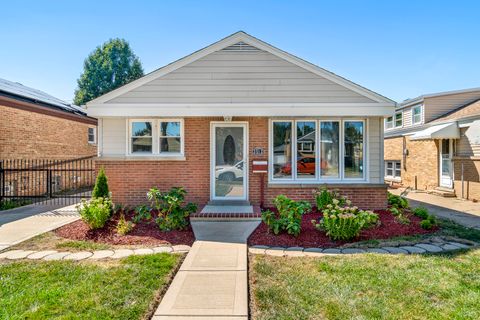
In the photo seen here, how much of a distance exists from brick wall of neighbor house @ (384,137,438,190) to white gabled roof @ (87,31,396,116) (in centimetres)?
843

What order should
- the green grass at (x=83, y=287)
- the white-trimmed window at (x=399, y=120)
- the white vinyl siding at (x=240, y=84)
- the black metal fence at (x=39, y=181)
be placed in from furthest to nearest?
the white-trimmed window at (x=399, y=120)
the black metal fence at (x=39, y=181)
the white vinyl siding at (x=240, y=84)
the green grass at (x=83, y=287)

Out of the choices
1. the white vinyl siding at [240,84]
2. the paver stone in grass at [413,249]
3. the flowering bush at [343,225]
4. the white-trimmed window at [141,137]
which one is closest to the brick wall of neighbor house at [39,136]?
the white vinyl siding at [240,84]

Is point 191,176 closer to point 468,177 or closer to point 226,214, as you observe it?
point 226,214

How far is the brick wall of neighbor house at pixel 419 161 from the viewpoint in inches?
559

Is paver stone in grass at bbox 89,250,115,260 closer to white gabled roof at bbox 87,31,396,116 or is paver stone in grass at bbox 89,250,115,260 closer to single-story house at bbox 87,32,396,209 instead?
single-story house at bbox 87,32,396,209

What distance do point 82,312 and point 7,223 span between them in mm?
6241

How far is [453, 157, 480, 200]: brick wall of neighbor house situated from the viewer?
1140 cm

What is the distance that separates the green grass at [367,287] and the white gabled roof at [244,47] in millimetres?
4796

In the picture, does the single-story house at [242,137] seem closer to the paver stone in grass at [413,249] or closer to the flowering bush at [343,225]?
the flowering bush at [343,225]

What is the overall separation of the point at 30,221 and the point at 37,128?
7008 millimetres

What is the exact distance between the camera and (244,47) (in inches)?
341

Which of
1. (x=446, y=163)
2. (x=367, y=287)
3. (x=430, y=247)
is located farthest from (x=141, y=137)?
(x=446, y=163)

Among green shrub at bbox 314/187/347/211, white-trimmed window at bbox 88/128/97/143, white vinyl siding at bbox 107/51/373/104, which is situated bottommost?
green shrub at bbox 314/187/347/211

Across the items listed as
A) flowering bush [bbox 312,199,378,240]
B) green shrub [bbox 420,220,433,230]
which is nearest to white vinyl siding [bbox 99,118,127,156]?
flowering bush [bbox 312,199,378,240]
